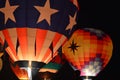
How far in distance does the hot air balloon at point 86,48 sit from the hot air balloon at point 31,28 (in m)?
5.18

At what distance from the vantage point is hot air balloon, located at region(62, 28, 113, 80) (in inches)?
602

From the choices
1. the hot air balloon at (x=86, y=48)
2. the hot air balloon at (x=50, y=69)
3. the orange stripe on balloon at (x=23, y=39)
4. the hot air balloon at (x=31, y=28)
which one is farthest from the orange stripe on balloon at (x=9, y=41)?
the hot air balloon at (x=50, y=69)

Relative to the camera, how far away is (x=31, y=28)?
9773mm

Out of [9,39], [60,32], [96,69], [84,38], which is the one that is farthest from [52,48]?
[96,69]

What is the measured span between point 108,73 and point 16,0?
19609mm

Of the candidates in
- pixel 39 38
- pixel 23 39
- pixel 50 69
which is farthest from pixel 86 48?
pixel 23 39

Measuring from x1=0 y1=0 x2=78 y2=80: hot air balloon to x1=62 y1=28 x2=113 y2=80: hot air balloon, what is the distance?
5.18 metres

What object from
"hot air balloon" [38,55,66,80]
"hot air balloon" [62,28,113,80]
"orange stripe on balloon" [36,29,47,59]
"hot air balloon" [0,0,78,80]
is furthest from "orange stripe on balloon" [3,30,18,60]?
"hot air balloon" [38,55,66,80]

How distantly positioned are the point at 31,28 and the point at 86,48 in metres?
5.94

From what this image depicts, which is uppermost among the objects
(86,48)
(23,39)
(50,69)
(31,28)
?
(31,28)

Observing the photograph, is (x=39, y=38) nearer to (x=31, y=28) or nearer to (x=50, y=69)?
(x=31, y=28)

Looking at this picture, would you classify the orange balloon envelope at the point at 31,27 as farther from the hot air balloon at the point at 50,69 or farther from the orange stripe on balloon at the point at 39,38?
the hot air balloon at the point at 50,69

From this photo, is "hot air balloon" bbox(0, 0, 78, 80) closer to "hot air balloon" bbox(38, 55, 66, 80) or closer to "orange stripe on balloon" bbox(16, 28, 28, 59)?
"orange stripe on balloon" bbox(16, 28, 28, 59)

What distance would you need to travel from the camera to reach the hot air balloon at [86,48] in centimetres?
1528
